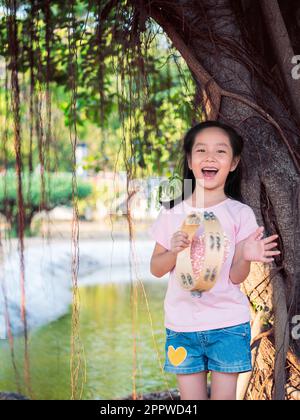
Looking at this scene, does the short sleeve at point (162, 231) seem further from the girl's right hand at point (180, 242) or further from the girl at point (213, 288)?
the girl's right hand at point (180, 242)

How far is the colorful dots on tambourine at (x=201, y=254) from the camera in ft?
4.91

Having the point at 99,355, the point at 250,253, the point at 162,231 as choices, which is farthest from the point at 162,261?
the point at 99,355

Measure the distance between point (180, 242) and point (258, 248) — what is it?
17cm

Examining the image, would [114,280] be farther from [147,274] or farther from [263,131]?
[263,131]

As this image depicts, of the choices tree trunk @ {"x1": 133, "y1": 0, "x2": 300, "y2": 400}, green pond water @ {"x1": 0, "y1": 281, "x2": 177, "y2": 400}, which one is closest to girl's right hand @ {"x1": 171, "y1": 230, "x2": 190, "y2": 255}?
tree trunk @ {"x1": 133, "y1": 0, "x2": 300, "y2": 400}

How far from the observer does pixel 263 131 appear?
2.01m

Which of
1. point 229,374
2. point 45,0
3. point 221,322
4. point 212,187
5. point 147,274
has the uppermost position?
point 45,0

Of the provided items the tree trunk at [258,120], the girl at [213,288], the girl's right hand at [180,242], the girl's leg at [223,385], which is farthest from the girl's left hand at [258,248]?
the tree trunk at [258,120]

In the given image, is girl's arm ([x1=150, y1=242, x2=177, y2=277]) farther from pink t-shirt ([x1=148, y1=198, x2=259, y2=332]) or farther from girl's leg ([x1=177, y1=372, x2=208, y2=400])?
girl's leg ([x1=177, y1=372, x2=208, y2=400])
